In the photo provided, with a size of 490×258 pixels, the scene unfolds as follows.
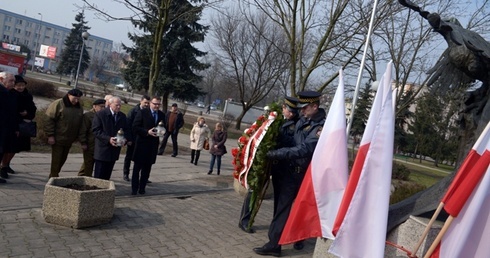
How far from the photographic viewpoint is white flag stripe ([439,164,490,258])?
3.29 meters

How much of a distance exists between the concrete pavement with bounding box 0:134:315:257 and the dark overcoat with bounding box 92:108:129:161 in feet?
2.59

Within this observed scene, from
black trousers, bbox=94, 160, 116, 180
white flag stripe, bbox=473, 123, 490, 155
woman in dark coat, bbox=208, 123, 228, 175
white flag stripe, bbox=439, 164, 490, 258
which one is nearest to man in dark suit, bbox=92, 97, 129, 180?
black trousers, bbox=94, 160, 116, 180

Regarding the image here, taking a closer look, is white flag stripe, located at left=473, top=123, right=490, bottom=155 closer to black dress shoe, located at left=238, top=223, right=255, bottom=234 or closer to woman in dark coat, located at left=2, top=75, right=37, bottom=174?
black dress shoe, located at left=238, top=223, right=255, bottom=234

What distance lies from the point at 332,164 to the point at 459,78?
1.69 metres

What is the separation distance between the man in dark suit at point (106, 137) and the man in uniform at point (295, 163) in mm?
2765

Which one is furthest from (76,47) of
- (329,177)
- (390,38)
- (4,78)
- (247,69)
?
(329,177)

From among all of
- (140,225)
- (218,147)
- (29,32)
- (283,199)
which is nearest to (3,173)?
(140,225)

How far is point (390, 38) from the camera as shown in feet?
51.9

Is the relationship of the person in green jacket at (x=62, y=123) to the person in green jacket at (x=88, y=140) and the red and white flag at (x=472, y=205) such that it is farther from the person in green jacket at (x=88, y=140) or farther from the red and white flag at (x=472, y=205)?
the red and white flag at (x=472, y=205)

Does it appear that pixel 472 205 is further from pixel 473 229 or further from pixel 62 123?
pixel 62 123

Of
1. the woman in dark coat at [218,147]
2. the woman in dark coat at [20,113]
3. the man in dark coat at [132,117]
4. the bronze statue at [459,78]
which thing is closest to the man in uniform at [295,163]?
the bronze statue at [459,78]

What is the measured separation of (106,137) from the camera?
283 inches

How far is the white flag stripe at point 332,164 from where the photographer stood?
179 inches

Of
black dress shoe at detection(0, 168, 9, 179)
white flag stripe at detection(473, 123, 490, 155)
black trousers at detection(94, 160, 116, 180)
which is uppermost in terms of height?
white flag stripe at detection(473, 123, 490, 155)
